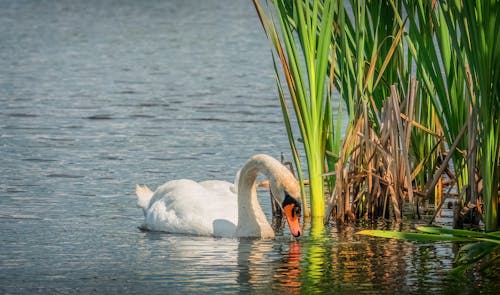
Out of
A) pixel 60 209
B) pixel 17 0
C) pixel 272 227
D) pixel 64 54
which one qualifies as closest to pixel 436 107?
pixel 272 227

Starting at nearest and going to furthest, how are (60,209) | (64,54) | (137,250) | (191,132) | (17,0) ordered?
(137,250) → (60,209) → (191,132) → (64,54) → (17,0)

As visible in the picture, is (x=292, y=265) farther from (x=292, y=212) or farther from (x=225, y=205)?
(x=225, y=205)

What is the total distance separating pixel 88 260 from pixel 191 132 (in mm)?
7474

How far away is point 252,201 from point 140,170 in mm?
3392

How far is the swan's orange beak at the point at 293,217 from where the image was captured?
10.4 metres

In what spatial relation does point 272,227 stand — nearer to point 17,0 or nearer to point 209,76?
point 209,76

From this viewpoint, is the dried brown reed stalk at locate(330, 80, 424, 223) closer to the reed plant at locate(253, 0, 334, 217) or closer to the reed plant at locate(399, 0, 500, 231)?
the reed plant at locate(253, 0, 334, 217)

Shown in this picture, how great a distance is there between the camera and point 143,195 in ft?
39.8

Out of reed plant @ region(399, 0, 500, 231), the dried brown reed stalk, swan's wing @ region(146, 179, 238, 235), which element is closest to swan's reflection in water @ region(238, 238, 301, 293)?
swan's wing @ region(146, 179, 238, 235)

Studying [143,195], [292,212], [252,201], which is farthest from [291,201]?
[143,195]

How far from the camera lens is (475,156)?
34.7 ft

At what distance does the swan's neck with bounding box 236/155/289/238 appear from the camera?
10.9 m

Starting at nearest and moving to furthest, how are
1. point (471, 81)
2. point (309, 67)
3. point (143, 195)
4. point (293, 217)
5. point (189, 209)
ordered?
point (293, 217), point (471, 81), point (309, 67), point (189, 209), point (143, 195)

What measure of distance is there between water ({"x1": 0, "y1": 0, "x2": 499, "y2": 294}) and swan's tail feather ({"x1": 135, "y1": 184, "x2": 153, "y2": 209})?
164 mm
